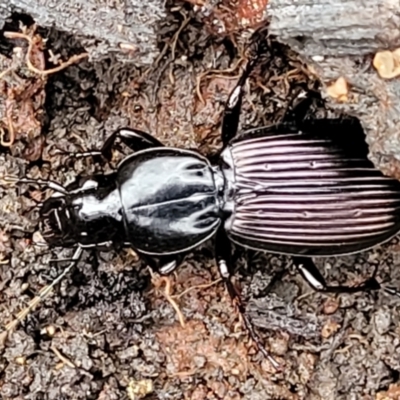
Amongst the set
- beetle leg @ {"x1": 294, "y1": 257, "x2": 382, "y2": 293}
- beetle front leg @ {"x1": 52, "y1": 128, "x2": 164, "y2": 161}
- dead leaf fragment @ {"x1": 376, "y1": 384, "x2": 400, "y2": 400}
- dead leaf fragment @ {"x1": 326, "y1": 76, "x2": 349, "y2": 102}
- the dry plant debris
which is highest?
dead leaf fragment @ {"x1": 326, "y1": 76, "x2": 349, "y2": 102}

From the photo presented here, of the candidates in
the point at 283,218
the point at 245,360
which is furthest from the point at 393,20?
the point at 245,360

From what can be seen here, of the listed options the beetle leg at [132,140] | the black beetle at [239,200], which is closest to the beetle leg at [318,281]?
the black beetle at [239,200]

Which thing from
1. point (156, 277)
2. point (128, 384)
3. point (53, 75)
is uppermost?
point (53, 75)

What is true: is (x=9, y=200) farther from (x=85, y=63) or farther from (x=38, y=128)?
(x=85, y=63)

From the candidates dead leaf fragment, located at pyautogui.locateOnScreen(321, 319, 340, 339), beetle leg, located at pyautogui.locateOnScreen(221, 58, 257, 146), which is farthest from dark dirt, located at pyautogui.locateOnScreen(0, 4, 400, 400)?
beetle leg, located at pyautogui.locateOnScreen(221, 58, 257, 146)

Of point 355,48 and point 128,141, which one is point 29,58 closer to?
point 128,141

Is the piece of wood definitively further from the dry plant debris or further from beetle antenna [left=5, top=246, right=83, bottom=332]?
Result: beetle antenna [left=5, top=246, right=83, bottom=332]
